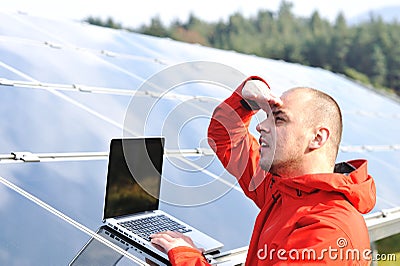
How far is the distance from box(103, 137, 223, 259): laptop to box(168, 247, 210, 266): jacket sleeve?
75mm

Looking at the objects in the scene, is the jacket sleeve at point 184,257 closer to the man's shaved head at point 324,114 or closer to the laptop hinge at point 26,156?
the man's shaved head at point 324,114

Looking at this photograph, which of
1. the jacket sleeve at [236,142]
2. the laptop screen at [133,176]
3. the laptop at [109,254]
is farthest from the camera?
the jacket sleeve at [236,142]

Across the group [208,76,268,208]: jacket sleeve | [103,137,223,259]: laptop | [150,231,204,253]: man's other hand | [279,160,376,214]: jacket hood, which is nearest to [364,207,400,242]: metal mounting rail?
[208,76,268,208]: jacket sleeve

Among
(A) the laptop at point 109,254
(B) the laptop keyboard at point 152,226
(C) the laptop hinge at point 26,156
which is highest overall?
(C) the laptop hinge at point 26,156

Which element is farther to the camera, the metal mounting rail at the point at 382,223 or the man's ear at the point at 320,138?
the metal mounting rail at the point at 382,223

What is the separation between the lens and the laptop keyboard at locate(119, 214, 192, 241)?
128 inches

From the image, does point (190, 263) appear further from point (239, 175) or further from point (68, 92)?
point (68, 92)

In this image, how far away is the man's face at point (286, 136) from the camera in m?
3.16

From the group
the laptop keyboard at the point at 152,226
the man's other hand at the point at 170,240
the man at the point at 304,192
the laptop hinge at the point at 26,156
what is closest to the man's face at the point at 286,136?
the man at the point at 304,192

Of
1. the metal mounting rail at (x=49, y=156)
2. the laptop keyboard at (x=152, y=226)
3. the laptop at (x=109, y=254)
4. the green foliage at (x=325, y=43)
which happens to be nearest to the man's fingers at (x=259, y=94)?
the laptop keyboard at (x=152, y=226)

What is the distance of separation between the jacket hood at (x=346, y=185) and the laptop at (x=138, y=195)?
0.71m

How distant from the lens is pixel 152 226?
3373 millimetres

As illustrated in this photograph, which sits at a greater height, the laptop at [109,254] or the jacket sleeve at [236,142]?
the jacket sleeve at [236,142]

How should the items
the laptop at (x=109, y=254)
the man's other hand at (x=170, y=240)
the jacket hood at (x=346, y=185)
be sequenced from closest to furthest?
the jacket hood at (x=346, y=185) → the man's other hand at (x=170, y=240) → the laptop at (x=109, y=254)
